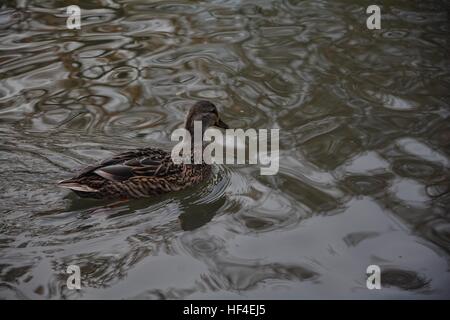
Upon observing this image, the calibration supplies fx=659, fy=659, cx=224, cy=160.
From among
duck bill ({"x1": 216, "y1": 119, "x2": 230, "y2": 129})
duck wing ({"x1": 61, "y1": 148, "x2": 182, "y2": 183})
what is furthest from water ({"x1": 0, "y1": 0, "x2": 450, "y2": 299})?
duck bill ({"x1": 216, "y1": 119, "x2": 230, "y2": 129})

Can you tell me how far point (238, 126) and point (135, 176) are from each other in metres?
1.81

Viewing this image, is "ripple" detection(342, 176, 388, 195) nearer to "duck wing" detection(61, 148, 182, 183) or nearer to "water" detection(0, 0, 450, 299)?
"water" detection(0, 0, 450, 299)

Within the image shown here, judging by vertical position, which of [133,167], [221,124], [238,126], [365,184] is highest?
[238,126]

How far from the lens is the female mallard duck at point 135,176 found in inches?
247

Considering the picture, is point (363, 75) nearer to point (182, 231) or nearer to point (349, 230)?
point (349, 230)

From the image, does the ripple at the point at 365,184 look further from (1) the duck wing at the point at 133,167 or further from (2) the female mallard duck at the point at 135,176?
(1) the duck wing at the point at 133,167

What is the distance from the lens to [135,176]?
6430mm

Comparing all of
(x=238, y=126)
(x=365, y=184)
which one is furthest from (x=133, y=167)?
(x=365, y=184)

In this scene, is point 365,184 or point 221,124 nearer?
point 365,184

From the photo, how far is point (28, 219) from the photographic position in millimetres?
5988

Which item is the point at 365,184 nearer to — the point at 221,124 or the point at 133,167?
the point at 221,124

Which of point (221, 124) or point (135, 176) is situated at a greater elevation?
point (221, 124)

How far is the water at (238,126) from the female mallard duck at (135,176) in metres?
0.14
